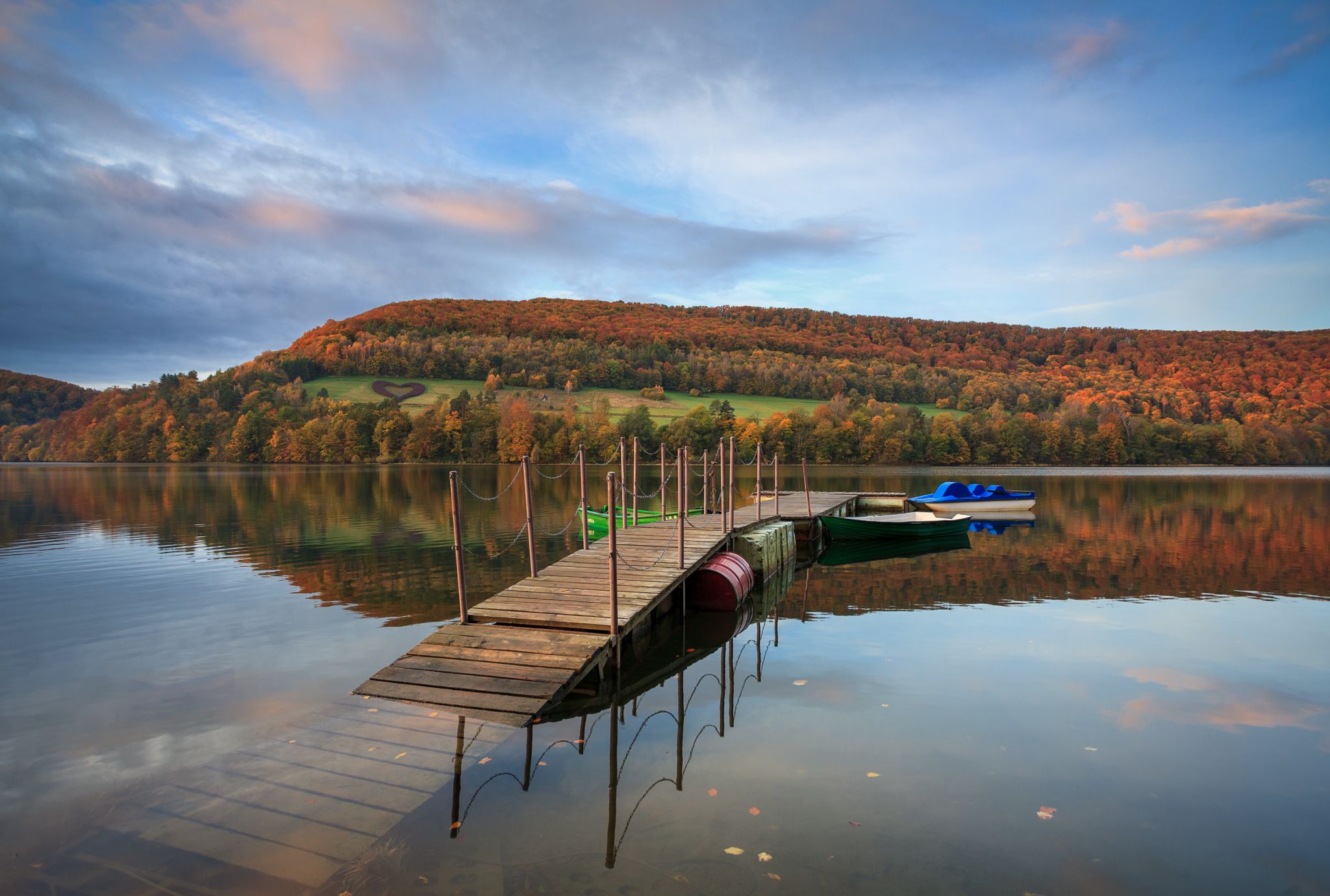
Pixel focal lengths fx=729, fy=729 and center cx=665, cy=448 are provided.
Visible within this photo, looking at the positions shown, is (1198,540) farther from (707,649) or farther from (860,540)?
(707,649)

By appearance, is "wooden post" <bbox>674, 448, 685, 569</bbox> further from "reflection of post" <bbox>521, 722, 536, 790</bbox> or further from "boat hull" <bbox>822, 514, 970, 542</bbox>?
"boat hull" <bbox>822, 514, 970, 542</bbox>

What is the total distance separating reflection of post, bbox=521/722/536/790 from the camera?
6876 millimetres

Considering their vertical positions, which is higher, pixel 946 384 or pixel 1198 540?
pixel 946 384

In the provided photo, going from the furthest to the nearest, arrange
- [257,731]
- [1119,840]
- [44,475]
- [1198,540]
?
[44,475], [1198,540], [257,731], [1119,840]

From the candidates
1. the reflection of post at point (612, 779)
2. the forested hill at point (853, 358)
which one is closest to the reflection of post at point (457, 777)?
the reflection of post at point (612, 779)

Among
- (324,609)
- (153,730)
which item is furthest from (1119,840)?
(324,609)

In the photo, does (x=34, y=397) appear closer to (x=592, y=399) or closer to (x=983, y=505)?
(x=592, y=399)

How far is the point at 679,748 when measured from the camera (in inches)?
309

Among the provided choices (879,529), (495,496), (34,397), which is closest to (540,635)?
(879,529)

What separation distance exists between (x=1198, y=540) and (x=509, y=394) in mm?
89629

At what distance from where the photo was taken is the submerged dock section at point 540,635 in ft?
27.3

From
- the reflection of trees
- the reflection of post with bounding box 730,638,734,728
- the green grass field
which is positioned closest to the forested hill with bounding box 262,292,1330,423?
the green grass field

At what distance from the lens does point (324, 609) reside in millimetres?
14922

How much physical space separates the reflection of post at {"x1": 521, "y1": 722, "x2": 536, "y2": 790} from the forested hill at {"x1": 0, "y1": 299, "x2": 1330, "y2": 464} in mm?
76234
